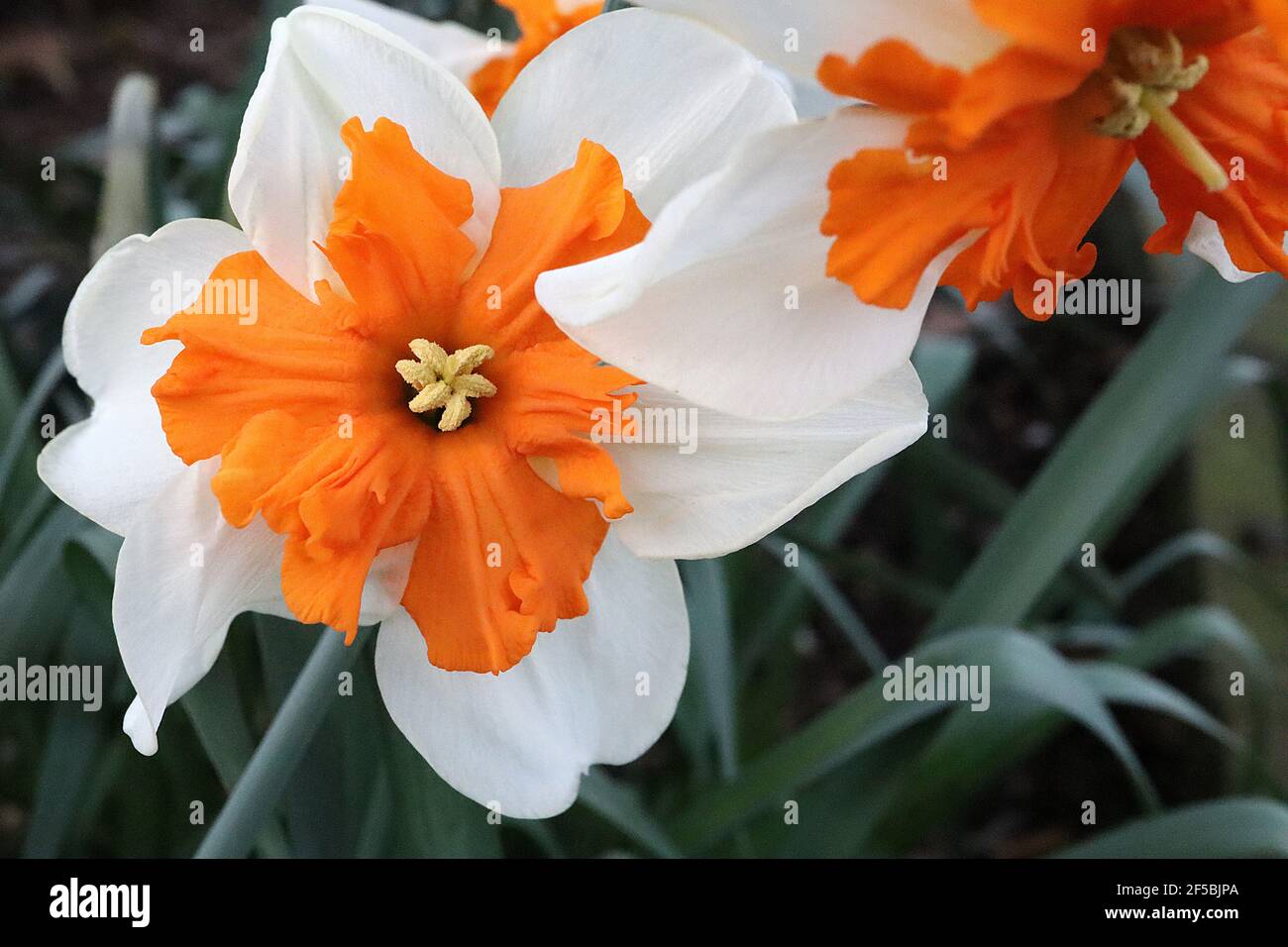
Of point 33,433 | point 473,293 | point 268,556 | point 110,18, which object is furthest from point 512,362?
point 110,18

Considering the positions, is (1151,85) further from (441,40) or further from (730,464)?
(441,40)

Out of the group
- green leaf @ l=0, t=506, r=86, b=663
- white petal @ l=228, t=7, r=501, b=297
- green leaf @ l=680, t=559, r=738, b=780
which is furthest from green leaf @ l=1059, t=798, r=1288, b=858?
green leaf @ l=0, t=506, r=86, b=663

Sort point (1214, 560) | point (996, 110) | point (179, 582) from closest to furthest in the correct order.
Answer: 1. point (996, 110)
2. point (179, 582)
3. point (1214, 560)

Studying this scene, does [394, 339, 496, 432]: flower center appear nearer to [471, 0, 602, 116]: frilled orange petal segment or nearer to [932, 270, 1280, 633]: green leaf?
[471, 0, 602, 116]: frilled orange petal segment

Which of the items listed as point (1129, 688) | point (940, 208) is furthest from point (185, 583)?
point (1129, 688)

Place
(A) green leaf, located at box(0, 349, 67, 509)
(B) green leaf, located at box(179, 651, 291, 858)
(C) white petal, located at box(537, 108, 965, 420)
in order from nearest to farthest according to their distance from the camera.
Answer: (C) white petal, located at box(537, 108, 965, 420)
(B) green leaf, located at box(179, 651, 291, 858)
(A) green leaf, located at box(0, 349, 67, 509)
